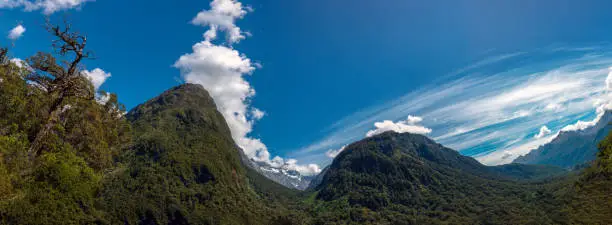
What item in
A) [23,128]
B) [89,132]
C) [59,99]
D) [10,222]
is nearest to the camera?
[10,222]

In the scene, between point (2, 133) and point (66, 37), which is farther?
point (66, 37)

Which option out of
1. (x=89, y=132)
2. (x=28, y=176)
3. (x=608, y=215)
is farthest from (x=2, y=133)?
(x=608, y=215)

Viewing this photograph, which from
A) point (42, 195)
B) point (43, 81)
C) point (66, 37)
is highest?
point (66, 37)

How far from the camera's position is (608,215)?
18338 cm

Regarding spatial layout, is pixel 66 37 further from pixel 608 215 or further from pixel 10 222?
pixel 608 215

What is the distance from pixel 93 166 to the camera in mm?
26219

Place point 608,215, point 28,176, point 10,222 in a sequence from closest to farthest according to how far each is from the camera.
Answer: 1. point 10,222
2. point 28,176
3. point 608,215

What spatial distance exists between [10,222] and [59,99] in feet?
29.8

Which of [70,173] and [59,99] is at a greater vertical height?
[59,99]

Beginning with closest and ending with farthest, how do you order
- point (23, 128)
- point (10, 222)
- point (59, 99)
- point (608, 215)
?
1. point (10, 222)
2. point (23, 128)
3. point (59, 99)
4. point (608, 215)

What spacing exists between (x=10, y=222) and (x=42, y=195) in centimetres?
218

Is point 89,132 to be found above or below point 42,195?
above

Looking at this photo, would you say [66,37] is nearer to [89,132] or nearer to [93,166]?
[89,132]

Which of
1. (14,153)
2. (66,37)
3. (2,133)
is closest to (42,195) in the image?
(14,153)
